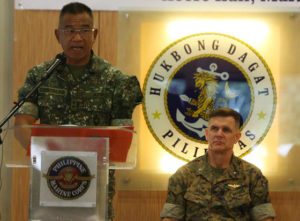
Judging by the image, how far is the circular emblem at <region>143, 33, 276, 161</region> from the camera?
3.24 metres

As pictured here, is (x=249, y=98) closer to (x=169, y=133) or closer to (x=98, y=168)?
(x=169, y=133)

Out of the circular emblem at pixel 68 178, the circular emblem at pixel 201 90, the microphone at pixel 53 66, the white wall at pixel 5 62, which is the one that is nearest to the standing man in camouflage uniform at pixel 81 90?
the microphone at pixel 53 66

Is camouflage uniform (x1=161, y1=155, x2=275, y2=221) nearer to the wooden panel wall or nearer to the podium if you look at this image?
the wooden panel wall

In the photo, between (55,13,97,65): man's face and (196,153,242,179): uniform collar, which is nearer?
(55,13,97,65): man's face

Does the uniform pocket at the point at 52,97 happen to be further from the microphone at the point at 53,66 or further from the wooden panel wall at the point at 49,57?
the wooden panel wall at the point at 49,57

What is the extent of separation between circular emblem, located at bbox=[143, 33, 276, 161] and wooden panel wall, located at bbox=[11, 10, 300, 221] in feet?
1.06

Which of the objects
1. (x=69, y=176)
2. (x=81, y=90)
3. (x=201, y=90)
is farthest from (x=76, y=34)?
(x=201, y=90)

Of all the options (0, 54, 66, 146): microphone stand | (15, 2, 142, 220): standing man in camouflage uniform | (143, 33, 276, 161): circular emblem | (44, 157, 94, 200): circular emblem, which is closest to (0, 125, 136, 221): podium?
(44, 157, 94, 200): circular emblem

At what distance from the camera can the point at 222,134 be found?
2820 mm

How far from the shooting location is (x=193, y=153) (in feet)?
10.6

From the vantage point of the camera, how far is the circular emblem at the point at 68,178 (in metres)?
1.57

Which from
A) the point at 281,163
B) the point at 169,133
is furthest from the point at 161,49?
the point at 281,163

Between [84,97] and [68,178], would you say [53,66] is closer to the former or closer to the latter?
[68,178]

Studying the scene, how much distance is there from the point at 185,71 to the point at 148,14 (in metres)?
0.42
